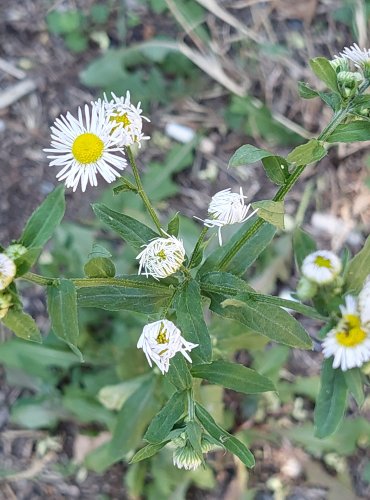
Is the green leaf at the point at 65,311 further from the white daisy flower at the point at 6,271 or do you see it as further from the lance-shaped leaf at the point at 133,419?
the lance-shaped leaf at the point at 133,419

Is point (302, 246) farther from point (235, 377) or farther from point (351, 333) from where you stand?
point (235, 377)

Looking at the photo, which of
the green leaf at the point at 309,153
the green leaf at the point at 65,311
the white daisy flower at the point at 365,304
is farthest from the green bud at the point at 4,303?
the white daisy flower at the point at 365,304

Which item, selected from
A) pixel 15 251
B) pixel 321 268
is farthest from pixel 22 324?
pixel 321 268

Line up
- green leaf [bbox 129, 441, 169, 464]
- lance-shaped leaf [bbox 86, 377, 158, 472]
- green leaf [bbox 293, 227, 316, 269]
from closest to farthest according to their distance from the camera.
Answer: green leaf [bbox 129, 441, 169, 464]
green leaf [bbox 293, 227, 316, 269]
lance-shaped leaf [bbox 86, 377, 158, 472]

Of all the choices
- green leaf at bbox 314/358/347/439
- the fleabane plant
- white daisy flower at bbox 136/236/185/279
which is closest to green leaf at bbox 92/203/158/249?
the fleabane plant

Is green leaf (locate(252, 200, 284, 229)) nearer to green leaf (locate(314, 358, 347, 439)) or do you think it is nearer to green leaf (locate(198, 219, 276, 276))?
green leaf (locate(198, 219, 276, 276))
